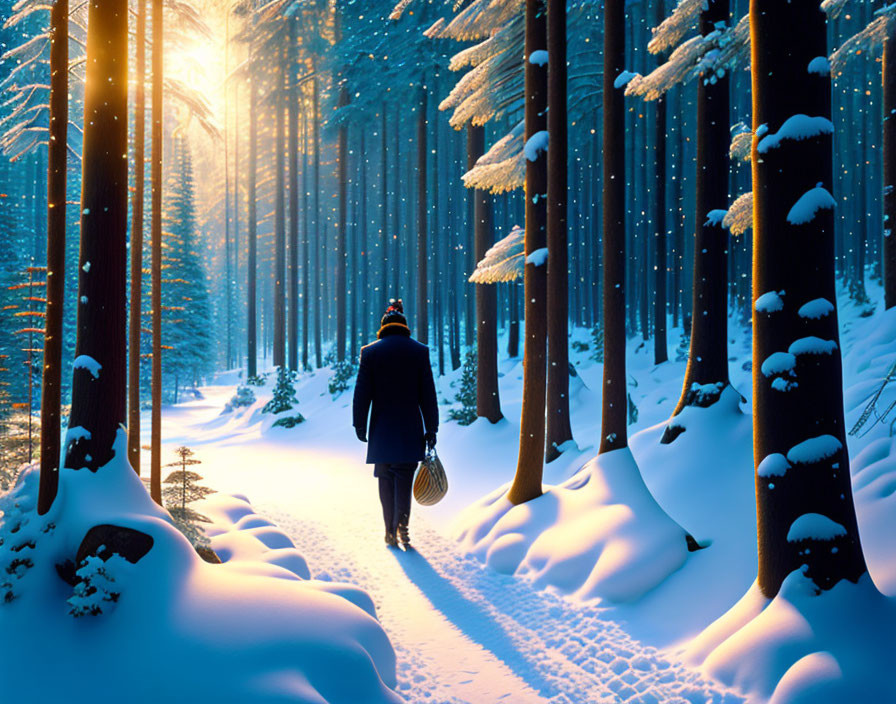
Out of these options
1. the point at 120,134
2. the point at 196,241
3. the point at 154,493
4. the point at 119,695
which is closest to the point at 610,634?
the point at 119,695

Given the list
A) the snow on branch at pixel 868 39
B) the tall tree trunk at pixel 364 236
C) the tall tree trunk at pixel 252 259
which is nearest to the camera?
the snow on branch at pixel 868 39

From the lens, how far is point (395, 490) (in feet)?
21.3

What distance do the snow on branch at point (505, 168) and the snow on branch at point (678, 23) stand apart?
2.17m

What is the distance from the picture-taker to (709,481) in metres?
6.21

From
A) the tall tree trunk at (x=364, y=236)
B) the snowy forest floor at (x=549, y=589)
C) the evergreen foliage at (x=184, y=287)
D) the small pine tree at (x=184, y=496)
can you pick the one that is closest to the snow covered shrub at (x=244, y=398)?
the tall tree trunk at (x=364, y=236)

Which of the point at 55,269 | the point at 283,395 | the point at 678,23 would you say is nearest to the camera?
the point at 55,269

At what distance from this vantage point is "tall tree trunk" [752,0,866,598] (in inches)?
141

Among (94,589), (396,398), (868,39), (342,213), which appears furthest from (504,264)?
(342,213)

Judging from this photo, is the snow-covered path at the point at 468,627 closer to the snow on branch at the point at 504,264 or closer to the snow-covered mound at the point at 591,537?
the snow-covered mound at the point at 591,537

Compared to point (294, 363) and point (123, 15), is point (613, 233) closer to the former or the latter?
point (123, 15)

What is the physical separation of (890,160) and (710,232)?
26.5ft

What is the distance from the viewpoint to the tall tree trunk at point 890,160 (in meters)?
12.7

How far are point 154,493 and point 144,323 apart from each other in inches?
942

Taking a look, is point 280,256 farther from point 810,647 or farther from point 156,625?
point 810,647
